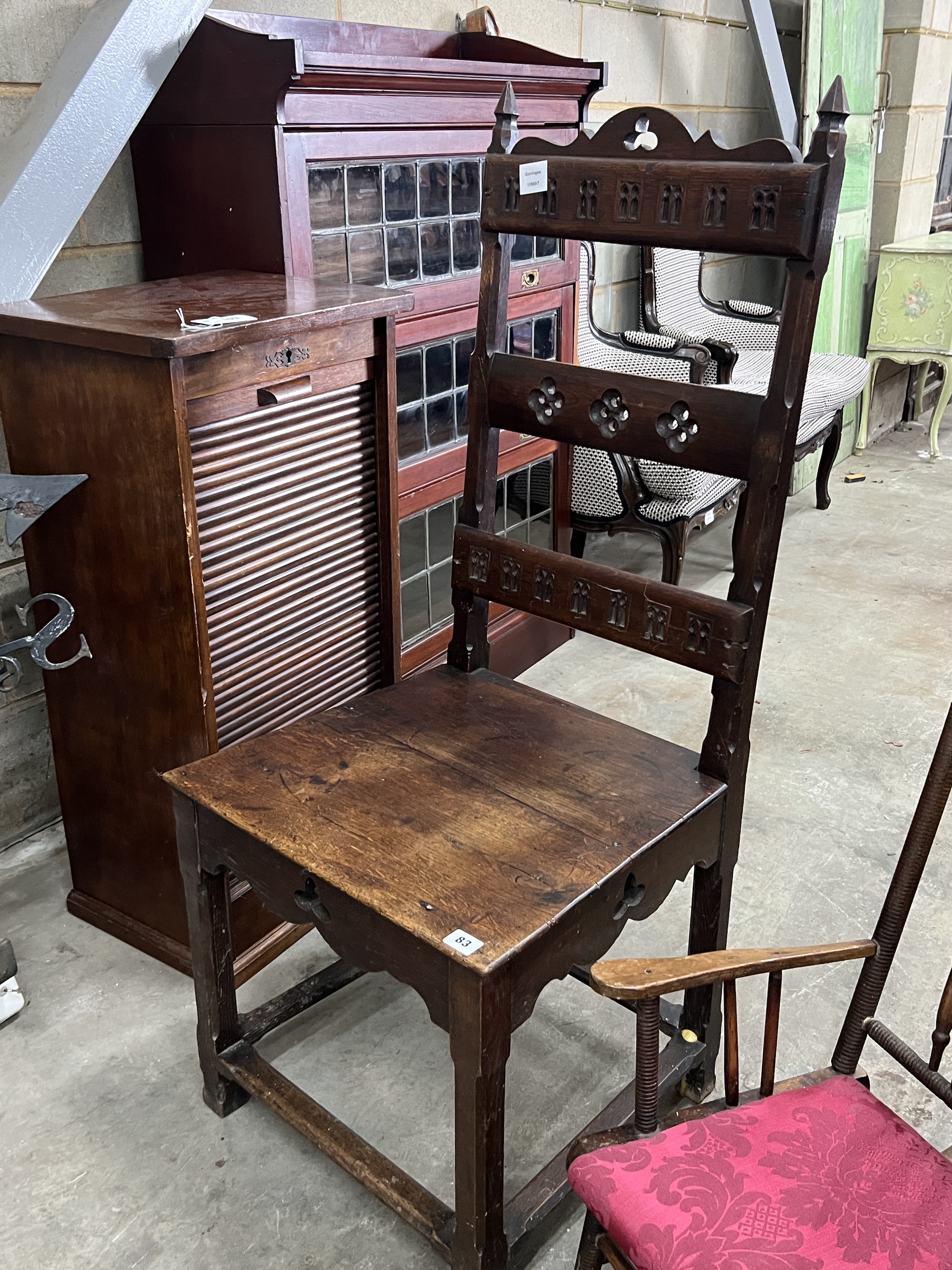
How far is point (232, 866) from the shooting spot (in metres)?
1.42

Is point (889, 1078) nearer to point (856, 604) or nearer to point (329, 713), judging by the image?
point (329, 713)

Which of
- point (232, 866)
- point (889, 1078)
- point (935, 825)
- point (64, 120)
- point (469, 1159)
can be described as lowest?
point (889, 1078)

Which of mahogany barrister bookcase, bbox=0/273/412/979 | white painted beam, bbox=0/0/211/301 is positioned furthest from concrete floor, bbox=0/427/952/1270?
white painted beam, bbox=0/0/211/301

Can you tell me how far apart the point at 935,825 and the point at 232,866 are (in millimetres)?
864

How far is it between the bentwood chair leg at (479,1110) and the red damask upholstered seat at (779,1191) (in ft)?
0.43

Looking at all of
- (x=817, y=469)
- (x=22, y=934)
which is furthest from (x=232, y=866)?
(x=817, y=469)

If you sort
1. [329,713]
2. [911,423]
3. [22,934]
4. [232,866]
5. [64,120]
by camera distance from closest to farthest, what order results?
1. [232,866]
2. [329,713]
3. [64,120]
4. [22,934]
5. [911,423]

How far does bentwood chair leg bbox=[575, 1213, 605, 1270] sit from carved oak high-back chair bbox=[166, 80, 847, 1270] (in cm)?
14

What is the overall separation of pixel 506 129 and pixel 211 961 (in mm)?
1266

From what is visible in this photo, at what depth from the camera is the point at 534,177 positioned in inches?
58.1

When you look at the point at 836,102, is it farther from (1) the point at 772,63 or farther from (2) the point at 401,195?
(1) the point at 772,63

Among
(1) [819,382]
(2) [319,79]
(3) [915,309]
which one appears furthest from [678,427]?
(3) [915,309]

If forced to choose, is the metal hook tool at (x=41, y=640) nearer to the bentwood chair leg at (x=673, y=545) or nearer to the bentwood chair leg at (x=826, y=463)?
the bentwood chair leg at (x=673, y=545)

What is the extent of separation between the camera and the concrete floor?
1484mm
